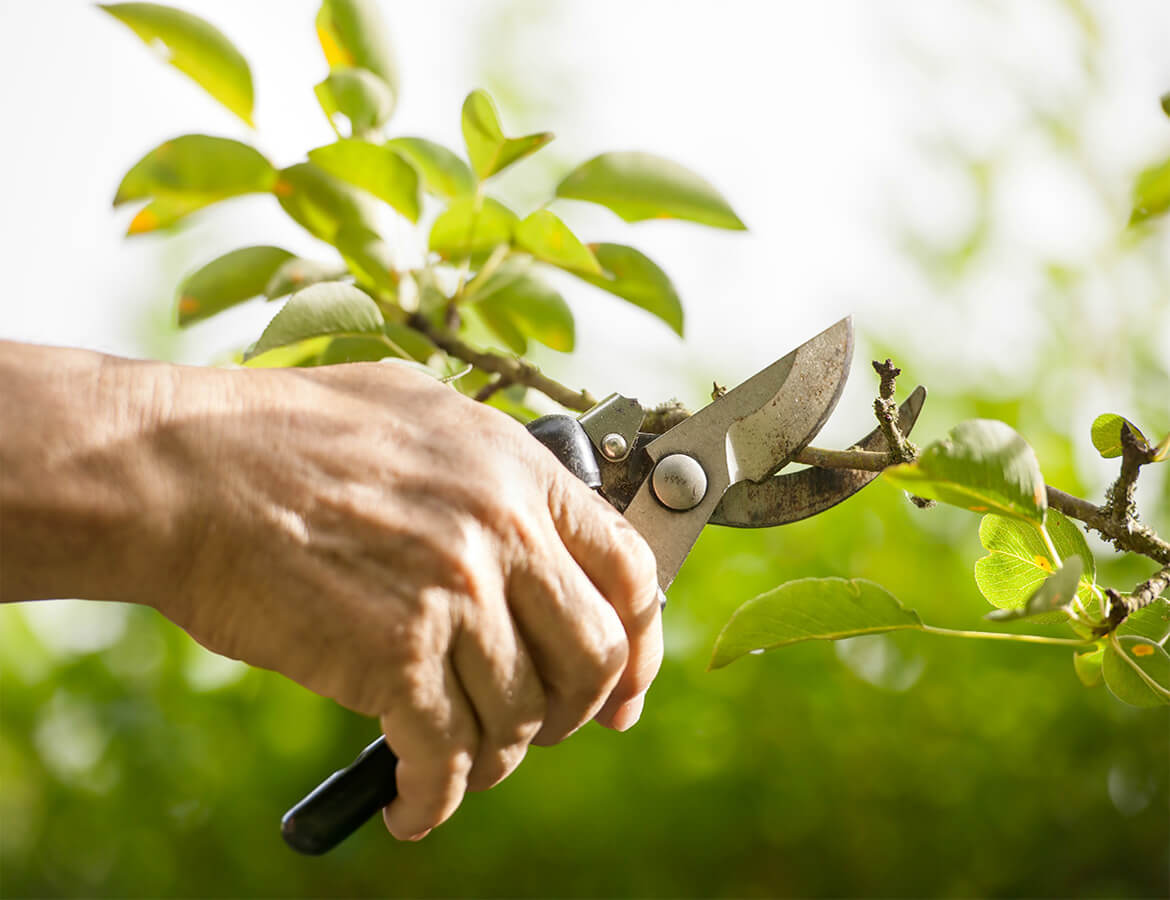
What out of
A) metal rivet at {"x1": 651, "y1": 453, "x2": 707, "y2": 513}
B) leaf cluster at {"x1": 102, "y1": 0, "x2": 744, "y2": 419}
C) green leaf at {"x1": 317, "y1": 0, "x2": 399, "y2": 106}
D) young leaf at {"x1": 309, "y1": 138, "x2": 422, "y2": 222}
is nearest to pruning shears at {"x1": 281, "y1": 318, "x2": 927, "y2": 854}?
metal rivet at {"x1": 651, "y1": 453, "x2": 707, "y2": 513}

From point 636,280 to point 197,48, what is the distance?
34cm

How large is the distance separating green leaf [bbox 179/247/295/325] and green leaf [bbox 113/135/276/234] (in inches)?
1.8

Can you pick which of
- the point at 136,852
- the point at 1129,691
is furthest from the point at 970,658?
the point at 136,852

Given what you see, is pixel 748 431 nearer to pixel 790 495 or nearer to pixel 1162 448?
pixel 790 495

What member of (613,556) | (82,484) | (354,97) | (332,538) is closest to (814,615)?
(613,556)

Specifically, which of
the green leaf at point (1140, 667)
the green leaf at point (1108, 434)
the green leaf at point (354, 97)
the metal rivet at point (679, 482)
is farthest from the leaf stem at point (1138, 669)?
the green leaf at point (354, 97)

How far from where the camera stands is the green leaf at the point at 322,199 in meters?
0.64

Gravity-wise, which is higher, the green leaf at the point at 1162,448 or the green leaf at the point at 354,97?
the green leaf at the point at 354,97

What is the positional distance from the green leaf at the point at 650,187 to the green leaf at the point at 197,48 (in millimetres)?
240

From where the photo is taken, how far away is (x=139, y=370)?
426 mm

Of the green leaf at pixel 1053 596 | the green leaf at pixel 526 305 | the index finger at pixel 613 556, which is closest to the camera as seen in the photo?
the green leaf at pixel 1053 596

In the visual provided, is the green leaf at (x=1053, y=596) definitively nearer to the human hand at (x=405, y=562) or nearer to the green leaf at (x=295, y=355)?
the human hand at (x=405, y=562)

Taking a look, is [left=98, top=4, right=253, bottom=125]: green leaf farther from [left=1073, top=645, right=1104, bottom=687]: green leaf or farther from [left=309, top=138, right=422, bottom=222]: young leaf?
[left=1073, top=645, right=1104, bottom=687]: green leaf

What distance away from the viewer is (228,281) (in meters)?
0.68
